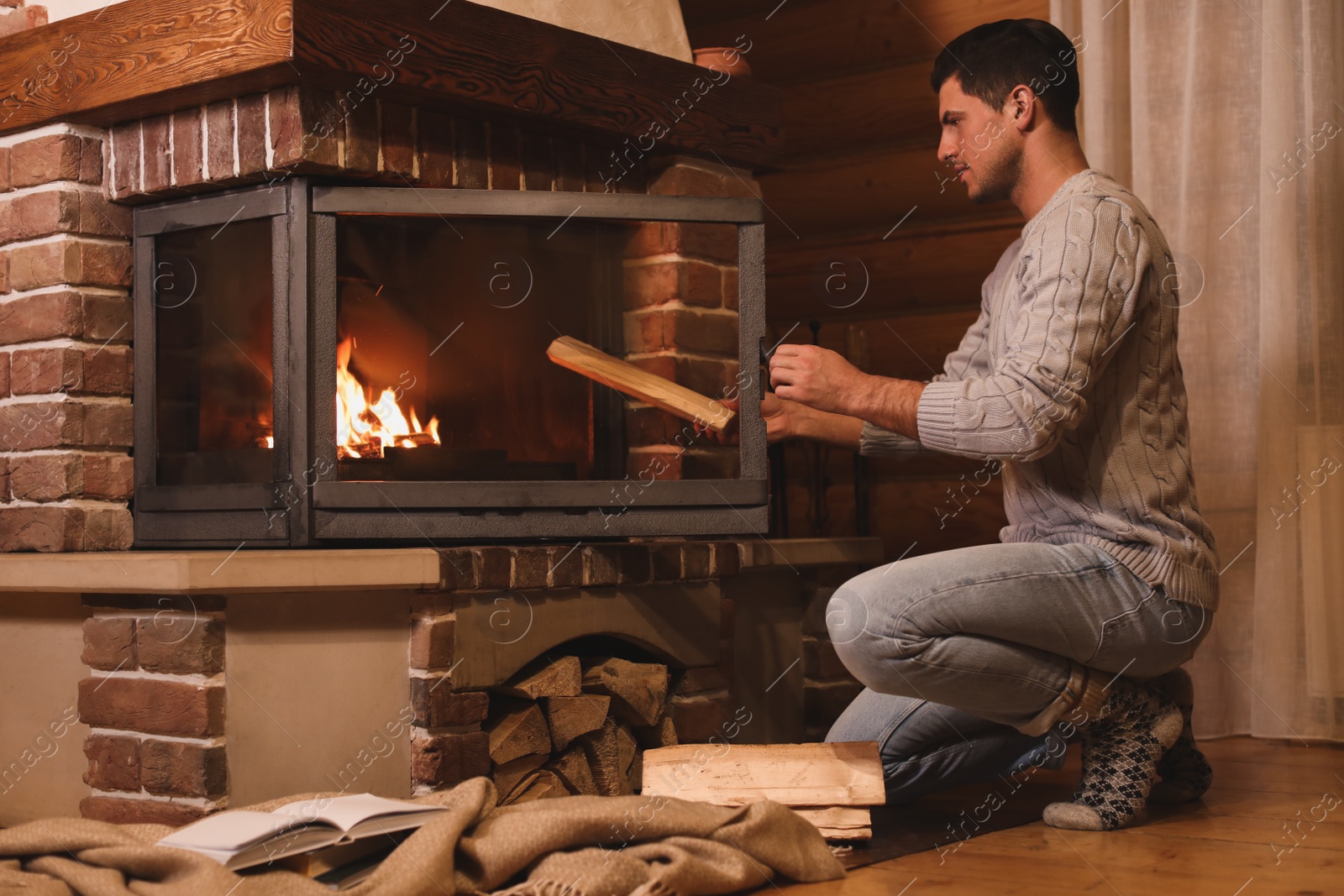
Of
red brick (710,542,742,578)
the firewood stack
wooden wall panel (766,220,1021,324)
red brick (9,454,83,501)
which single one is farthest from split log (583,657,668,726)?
wooden wall panel (766,220,1021,324)

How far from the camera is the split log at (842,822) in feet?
6.06

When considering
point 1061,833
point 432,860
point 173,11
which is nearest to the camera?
point 432,860

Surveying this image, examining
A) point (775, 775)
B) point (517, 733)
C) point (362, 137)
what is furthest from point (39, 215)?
point (775, 775)

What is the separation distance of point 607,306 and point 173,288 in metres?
0.75

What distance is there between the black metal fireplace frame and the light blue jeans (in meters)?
0.39

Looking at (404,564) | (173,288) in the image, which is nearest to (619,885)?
(404,564)

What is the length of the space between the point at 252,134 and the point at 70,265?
1.33 ft

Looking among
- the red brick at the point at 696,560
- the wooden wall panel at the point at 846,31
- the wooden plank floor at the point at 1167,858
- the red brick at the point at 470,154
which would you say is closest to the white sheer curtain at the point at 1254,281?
the wooden wall panel at the point at 846,31

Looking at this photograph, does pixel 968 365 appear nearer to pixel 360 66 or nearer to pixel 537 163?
pixel 537 163

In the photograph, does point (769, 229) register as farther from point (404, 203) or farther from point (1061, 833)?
point (1061, 833)

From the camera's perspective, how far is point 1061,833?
6.27 feet

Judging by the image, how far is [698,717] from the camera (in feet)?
7.78

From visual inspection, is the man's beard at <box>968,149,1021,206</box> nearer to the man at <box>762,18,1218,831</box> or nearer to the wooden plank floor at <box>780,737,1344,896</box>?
the man at <box>762,18,1218,831</box>

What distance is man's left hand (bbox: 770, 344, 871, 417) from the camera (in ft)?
6.53
